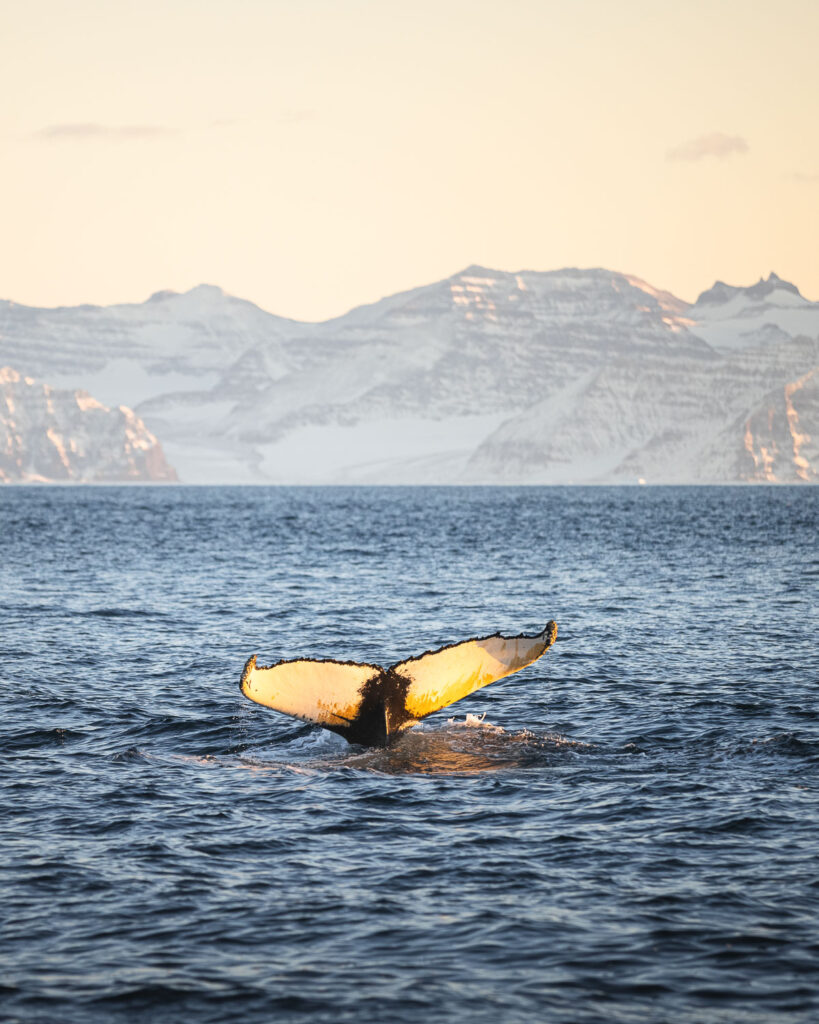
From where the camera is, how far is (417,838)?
1377 centimetres

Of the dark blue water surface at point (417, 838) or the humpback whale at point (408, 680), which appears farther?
the humpback whale at point (408, 680)

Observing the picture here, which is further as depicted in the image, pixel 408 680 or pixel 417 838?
pixel 408 680

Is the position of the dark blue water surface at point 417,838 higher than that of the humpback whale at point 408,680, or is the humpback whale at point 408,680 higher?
the humpback whale at point 408,680

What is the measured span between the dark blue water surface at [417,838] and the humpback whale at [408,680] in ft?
2.96

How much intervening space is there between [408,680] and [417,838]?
2.92 meters

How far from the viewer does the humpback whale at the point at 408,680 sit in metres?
15.7

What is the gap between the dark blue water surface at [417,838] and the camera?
10141 mm

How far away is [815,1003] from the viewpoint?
9.80m

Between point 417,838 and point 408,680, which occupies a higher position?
point 408,680

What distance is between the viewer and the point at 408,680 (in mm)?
16312

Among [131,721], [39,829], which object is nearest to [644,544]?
→ [131,721]

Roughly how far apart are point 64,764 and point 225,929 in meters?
7.01

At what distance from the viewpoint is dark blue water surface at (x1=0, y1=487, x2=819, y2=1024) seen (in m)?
10.1

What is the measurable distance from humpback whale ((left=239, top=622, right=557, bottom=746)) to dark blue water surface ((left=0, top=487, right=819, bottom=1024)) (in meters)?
0.90
